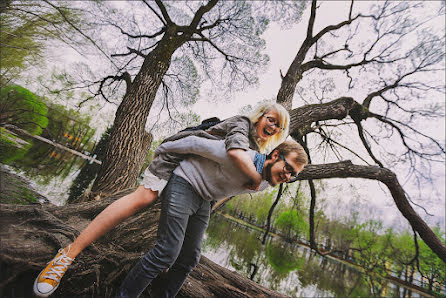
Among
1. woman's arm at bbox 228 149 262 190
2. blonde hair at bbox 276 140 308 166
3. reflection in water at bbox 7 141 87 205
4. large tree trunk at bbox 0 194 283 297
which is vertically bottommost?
reflection in water at bbox 7 141 87 205

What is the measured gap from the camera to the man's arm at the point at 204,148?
107 centimetres

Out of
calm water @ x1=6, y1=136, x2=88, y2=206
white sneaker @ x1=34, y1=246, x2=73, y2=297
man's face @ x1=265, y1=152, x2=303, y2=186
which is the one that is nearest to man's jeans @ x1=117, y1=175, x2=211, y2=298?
white sneaker @ x1=34, y1=246, x2=73, y2=297

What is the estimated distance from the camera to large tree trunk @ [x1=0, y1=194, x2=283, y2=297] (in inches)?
44.9

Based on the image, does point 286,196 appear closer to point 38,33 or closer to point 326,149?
point 326,149

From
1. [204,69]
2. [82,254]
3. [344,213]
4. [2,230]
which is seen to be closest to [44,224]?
[2,230]

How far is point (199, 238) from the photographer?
4.42ft

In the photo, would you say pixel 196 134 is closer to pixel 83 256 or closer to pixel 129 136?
pixel 83 256

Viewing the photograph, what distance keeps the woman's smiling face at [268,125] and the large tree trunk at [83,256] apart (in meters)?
1.51

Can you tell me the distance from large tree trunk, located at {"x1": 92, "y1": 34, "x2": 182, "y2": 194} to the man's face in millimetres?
2202

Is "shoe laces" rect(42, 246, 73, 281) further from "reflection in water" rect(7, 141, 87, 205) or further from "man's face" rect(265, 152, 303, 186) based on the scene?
"reflection in water" rect(7, 141, 87, 205)

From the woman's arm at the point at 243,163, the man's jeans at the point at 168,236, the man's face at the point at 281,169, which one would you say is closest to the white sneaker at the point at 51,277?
the man's jeans at the point at 168,236

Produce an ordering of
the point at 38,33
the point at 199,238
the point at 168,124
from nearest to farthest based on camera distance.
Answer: the point at 199,238
the point at 38,33
the point at 168,124

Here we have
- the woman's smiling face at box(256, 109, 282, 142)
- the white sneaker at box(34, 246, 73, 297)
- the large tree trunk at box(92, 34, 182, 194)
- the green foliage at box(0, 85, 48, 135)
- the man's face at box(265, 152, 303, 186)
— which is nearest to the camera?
the white sneaker at box(34, 246, 73, 297)

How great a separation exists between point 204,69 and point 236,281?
5348 mm
